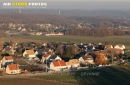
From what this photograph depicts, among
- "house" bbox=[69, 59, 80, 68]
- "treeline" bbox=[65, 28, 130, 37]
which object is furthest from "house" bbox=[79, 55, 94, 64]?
"treeline" bbox=[65, 28, 130, 37]

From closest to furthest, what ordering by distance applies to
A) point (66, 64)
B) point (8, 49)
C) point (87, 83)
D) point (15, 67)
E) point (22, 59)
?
1. point (87, 83)
2. point (15, 67)
3. point (66, 64)
4. point (22, 59)
5. point (8, 49)

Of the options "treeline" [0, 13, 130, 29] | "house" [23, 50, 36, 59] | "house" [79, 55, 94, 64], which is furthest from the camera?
"treeline" [0, 13, 130, 29]

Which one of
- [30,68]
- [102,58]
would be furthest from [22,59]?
[102,58]

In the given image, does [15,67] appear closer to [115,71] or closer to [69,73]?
[69,73]

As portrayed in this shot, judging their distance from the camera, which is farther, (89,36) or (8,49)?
(89,36)

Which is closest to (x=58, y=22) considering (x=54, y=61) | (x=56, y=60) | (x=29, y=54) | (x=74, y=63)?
(x=29, y=54)

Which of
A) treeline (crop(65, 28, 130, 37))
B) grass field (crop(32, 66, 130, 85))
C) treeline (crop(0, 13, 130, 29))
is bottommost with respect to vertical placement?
grass field (crop(32, 66, 130, 85))

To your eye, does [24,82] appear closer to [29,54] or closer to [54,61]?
[54,61]

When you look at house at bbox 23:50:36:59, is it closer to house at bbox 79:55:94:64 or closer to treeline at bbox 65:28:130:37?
house at bbox 79:55:94:64

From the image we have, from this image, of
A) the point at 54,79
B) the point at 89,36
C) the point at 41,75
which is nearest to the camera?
the point at 54,79
